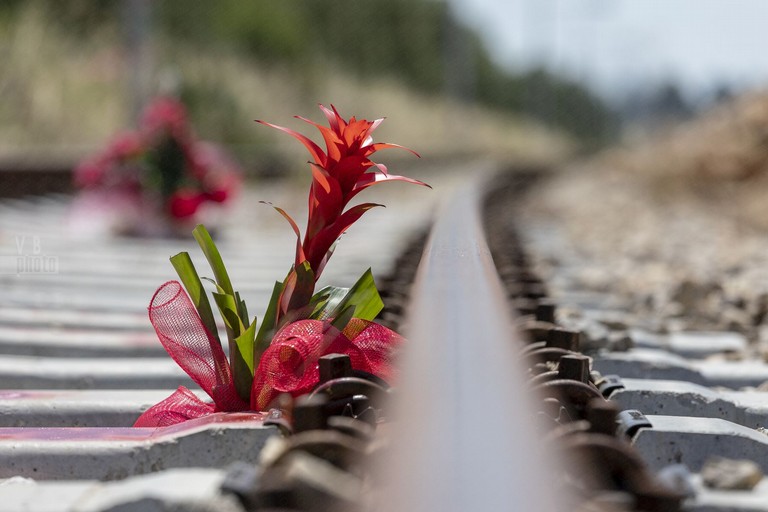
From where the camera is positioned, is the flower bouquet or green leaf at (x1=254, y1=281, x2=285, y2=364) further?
green leaf at (x1=254, y1=281, x2=285, y2=364)

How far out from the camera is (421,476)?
0.99 m

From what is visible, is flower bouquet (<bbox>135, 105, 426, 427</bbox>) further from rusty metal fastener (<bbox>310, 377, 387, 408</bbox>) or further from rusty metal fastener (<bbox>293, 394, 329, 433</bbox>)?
rusty metal fastener (<bbox>293, 394, 329, 433</bbox>)

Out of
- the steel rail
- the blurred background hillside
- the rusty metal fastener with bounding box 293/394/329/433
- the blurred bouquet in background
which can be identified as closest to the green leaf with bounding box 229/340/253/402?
the steel rail

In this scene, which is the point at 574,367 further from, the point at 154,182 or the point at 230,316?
the point at 154,182

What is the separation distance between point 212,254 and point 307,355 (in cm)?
27

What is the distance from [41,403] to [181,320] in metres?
0.28

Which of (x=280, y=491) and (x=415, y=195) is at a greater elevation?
(x=415, y=195)

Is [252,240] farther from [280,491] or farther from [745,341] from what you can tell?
[280,491]

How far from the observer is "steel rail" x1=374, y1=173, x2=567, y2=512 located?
96cm

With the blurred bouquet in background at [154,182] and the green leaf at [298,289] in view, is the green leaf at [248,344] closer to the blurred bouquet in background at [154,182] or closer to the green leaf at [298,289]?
the green leaf at [298,289]

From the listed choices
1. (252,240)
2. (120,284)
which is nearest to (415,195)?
(252,240)

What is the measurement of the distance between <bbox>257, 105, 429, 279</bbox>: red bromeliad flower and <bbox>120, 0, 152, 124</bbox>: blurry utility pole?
7447mm

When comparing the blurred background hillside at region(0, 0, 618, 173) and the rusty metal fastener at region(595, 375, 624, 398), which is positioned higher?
the blurred background hillside at region(0, 0, 618, 173)

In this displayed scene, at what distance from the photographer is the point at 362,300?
1.86 m
